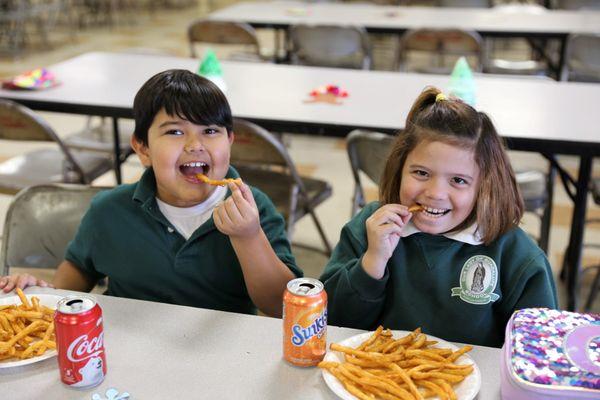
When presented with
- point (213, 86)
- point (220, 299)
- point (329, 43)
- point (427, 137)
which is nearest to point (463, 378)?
point (427, 137)

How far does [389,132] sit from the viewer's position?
2.57 m

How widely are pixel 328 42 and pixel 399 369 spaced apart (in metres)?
3.50

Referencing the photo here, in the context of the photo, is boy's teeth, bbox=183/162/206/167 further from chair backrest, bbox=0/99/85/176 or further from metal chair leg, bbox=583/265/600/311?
metal chair leg, bbox=583/265/600/311

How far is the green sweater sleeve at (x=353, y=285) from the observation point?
1409mm

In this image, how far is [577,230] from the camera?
2736mm

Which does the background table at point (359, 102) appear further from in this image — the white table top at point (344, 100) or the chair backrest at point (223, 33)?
the chair backrest at point (223, 33)

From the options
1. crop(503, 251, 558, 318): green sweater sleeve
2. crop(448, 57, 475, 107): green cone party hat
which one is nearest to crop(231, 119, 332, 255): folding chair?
crop(448, 57, 475, 107): green cone party hat

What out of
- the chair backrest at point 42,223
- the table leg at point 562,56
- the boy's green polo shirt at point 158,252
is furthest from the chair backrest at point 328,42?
the boy's green polo shirt at point 158,252

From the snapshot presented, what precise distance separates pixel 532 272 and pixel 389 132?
1249mm

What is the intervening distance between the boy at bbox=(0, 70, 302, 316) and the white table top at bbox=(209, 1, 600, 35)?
3086 mm

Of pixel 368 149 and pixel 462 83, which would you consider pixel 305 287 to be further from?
pixel 462 83

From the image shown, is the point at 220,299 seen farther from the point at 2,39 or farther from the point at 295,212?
the point at 2,39

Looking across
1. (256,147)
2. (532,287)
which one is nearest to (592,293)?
(256,147)

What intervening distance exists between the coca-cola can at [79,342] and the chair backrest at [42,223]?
0.79 meters
